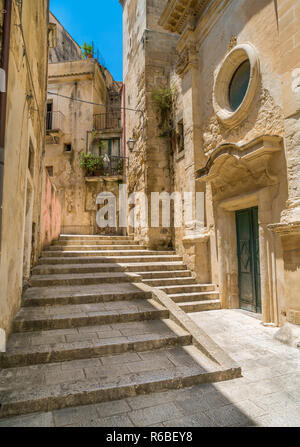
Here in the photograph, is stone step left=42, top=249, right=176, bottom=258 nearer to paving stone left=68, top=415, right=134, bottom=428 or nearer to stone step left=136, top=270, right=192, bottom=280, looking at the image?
stone step left=136, top=270, right=192, bottom=280

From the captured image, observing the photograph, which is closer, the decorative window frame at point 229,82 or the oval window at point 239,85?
the decorative window frame at point 229,82

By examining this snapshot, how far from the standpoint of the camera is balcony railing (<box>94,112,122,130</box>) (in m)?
16.9

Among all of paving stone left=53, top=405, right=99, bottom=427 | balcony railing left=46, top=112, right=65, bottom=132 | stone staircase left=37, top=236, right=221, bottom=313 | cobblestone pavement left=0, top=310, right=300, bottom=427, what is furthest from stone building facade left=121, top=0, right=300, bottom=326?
balcony railing left=46, top=112, right=65, bottom=132

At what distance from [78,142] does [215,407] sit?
1579 cm

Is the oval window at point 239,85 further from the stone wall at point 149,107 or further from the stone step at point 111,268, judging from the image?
the stone step at point 111,268

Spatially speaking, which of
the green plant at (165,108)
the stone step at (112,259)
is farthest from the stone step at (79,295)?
the green plant at (165,108)

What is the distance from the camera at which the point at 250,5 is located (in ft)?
17.0

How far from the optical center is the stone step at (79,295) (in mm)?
4234

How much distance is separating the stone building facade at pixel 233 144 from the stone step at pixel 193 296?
25cm

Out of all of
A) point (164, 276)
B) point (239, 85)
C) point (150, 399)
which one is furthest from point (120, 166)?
point (150, 399)

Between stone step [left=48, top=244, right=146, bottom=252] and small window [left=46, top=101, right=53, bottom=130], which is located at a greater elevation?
small window [left=46, top=101, right=53, bottom=130]

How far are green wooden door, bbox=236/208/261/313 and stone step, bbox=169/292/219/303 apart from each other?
61cm
